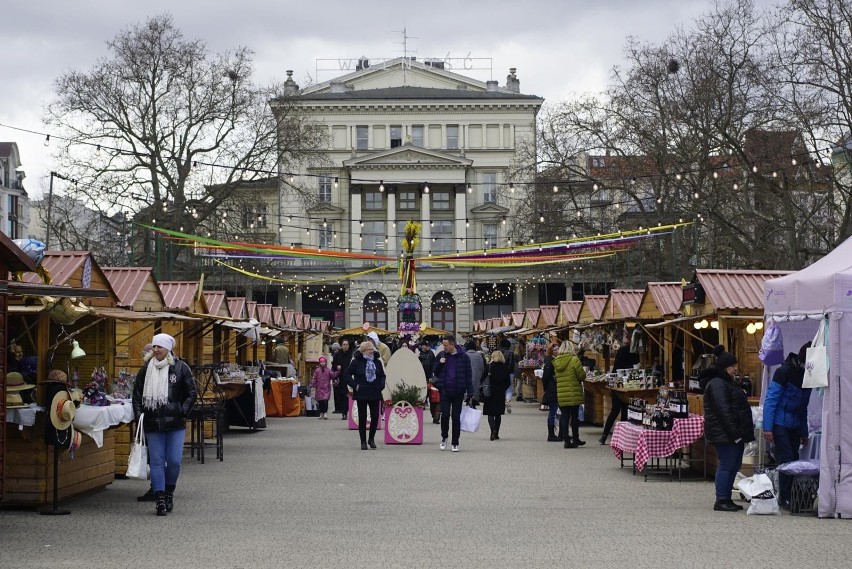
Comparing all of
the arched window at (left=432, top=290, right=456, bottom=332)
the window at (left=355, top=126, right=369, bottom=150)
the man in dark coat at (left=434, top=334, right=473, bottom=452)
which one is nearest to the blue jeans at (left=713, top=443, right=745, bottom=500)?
the man in dark coat at (left=434, top=334, right=473, bottom=452)

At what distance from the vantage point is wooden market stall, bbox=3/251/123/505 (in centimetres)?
1324

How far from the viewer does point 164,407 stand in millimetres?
12938

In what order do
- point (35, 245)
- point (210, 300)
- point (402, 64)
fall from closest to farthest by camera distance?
point (35, 245), point (210, 300), point (402, 64)

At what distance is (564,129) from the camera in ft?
173

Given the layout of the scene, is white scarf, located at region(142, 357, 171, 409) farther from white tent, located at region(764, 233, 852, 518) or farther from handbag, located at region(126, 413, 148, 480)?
white tent, located at region(764, 233, 852, 518)

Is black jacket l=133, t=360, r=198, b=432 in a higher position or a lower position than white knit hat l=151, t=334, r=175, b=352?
lower

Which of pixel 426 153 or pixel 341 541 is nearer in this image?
pixel 341 541

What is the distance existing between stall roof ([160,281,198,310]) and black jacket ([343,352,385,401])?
3517 millimetres

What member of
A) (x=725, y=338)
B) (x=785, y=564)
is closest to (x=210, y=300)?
(x=725, y=338)

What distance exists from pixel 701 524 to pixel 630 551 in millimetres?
1922

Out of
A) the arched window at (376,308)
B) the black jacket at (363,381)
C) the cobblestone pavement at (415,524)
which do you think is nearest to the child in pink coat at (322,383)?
the black jacket at (363,381)

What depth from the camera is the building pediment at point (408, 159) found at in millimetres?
98188

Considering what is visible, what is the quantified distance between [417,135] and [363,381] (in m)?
83.1

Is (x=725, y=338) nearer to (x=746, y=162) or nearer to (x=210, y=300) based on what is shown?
(x=210, y=300)
